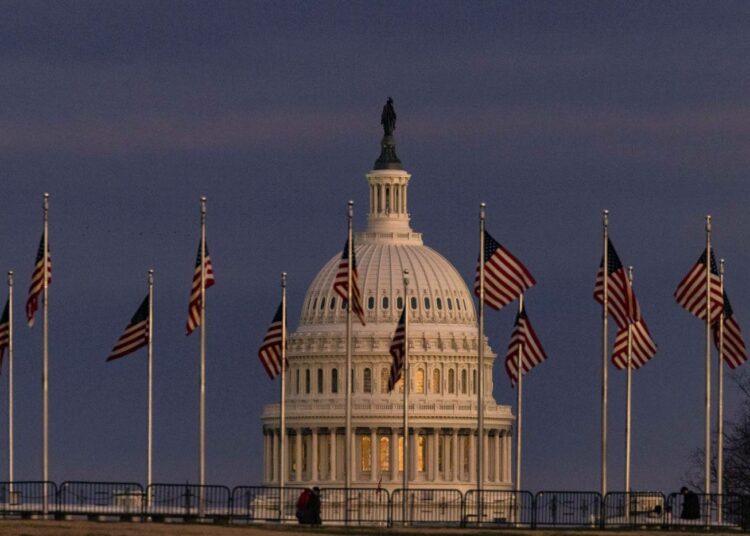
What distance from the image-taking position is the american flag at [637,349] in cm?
18100

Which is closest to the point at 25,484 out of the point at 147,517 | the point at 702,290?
the point at 147,517

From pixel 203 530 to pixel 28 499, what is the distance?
1811 cm

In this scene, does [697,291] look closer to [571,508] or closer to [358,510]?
[571,508]

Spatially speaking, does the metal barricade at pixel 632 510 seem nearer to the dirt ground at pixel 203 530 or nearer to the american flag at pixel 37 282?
the dirt ground at pixel 203 530

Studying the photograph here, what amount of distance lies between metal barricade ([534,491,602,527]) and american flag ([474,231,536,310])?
825cm

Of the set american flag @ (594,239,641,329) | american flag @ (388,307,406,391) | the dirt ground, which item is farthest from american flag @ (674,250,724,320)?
american flag @ (388,307,406,391)

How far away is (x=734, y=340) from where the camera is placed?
180250 mm

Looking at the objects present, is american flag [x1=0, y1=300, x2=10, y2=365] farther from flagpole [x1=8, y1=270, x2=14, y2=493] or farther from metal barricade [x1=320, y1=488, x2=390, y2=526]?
metal barricade [x1=320, y1=488, x2=390, y2=526]

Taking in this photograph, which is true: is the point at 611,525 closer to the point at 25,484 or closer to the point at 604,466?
the point at 604,466

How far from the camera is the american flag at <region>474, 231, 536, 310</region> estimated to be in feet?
571

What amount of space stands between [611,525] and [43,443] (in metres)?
24.4

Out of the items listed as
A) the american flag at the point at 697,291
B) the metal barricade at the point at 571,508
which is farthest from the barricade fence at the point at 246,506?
the american flag at the point at 697,291

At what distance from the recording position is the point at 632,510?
6836 inches

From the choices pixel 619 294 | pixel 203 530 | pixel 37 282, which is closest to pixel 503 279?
pixel 619 294
